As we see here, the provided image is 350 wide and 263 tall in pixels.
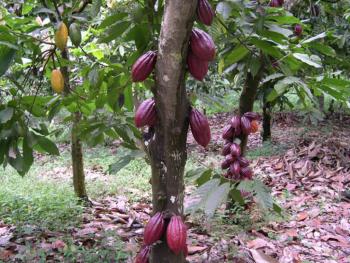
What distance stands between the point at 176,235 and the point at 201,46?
1.69ft

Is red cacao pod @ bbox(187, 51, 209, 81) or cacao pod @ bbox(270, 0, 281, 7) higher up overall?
cacao pod @ bbox(270, 0, 281, 7)

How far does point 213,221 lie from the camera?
2.84m

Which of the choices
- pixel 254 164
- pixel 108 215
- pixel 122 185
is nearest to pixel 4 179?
pixel 122 185

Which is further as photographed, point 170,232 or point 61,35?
point 61,35

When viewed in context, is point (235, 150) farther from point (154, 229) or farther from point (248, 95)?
point (154, 229)

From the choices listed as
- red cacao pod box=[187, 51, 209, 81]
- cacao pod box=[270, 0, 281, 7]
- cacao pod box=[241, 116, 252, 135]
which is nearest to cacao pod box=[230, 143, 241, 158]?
cacao pod box=[241, 116, 252, 135]

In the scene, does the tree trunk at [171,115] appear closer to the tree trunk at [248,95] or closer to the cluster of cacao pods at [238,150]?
the cluster of cacao pods at [238,150]

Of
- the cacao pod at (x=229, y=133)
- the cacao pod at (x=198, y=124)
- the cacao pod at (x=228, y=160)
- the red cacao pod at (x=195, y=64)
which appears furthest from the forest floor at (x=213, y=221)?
the red cacao pod at (x=195, y=64)

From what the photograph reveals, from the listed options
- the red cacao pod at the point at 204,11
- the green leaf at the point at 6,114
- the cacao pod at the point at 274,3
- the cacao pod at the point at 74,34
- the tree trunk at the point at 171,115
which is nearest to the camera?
the tree trunk at the point at 171,115

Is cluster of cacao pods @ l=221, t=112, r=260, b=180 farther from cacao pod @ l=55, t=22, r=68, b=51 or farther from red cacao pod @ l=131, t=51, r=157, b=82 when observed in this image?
red cacao pod @ l=131, t=51, r=157, b=82

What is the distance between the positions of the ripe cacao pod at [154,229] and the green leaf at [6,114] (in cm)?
83

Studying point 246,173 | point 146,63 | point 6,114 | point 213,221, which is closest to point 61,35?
point 6,114

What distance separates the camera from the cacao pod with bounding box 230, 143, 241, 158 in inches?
92.0

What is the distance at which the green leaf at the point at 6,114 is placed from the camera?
5.42 feet
